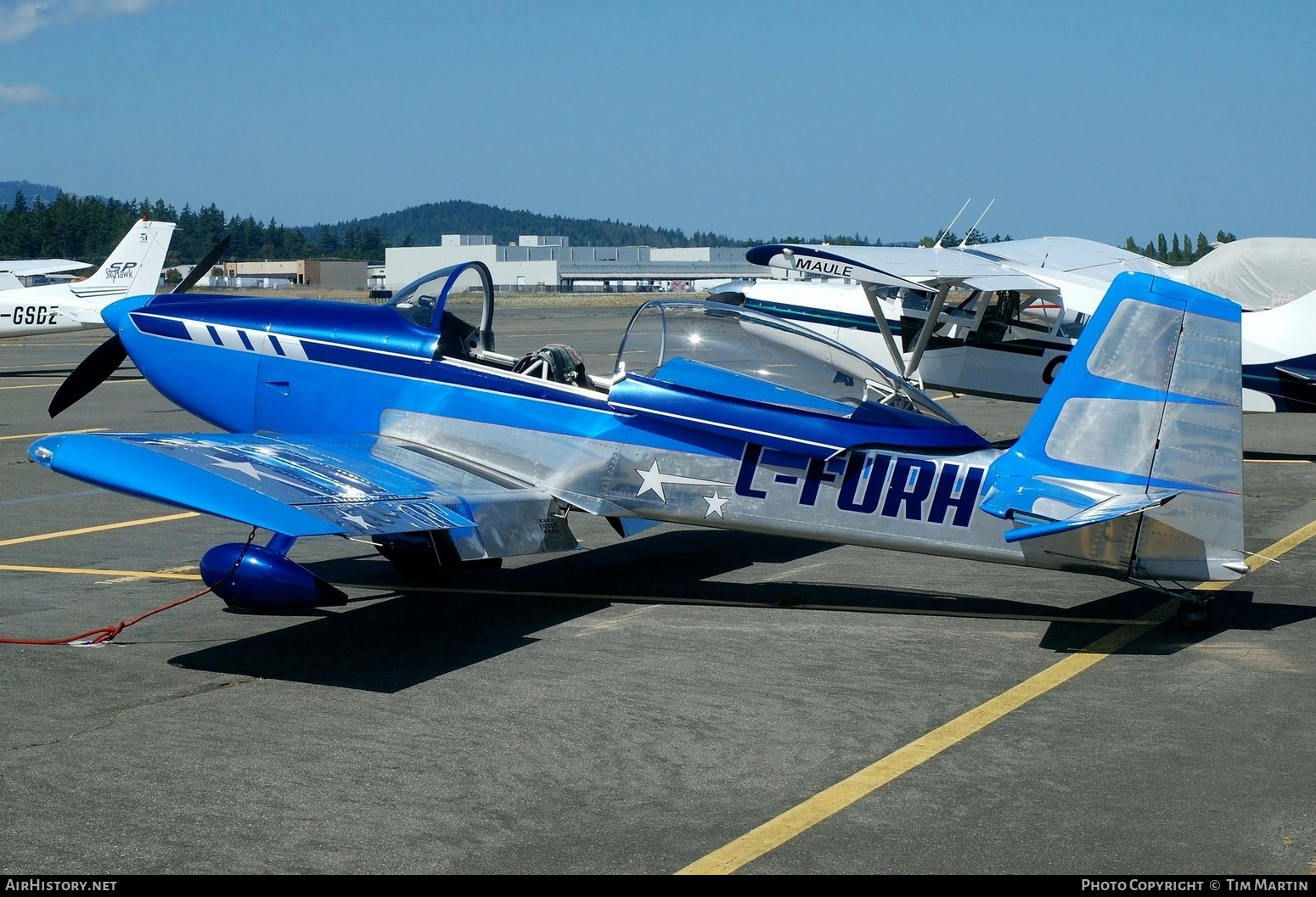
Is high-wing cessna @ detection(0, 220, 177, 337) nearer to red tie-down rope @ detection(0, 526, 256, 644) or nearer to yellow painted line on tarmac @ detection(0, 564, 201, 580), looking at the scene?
yellow painted line on tarmac @ detection(0, 564, 201, 580)

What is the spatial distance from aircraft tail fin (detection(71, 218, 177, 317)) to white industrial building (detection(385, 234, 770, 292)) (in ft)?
276

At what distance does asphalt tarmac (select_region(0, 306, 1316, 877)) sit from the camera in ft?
13.8

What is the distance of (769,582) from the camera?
8.51 metres

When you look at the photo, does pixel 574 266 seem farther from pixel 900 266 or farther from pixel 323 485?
pixel 323 485

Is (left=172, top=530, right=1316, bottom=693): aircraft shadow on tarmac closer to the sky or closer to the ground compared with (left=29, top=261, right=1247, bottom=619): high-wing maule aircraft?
closer to the ground

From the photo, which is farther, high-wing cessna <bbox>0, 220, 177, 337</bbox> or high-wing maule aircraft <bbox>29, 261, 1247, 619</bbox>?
high-wing cessna <bbox>0, 220, 177, 337</bbox>

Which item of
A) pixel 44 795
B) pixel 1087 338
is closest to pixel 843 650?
pixel 1087 338

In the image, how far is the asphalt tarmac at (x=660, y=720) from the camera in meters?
4.20

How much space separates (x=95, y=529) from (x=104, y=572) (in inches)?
71.4

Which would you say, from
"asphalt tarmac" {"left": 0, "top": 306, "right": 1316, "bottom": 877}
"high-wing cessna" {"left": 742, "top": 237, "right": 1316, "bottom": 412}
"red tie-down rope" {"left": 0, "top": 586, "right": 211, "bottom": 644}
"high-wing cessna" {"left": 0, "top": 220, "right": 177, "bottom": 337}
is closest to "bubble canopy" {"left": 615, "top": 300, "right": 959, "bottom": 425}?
"asphalt tarmac" {"left": 0, "top": 306, "right": 1316, "bottom": 877}

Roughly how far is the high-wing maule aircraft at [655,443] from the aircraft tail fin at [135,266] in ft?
66.8

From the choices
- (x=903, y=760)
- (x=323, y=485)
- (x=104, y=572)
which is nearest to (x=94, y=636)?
(x=323, y=485)
